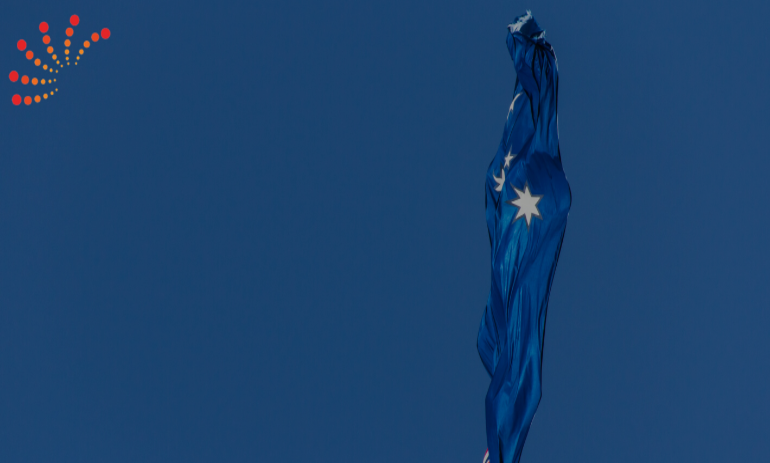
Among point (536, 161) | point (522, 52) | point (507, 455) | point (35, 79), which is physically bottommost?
point (507, 455)

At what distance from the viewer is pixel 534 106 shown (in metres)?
3.89

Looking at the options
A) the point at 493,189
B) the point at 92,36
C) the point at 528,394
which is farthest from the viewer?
the point at 92,36

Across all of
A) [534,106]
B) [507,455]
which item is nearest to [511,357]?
[507,455]

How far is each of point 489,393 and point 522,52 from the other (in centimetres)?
160

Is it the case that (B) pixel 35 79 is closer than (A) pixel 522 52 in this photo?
No

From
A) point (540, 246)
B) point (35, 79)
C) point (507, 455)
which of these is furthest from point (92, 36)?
point (507, 455)

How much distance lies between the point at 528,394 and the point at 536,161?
1.09 metres

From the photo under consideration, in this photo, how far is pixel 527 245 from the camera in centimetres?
386

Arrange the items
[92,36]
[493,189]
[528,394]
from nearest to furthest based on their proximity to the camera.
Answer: [528,394] < [493,189] < [92,36]

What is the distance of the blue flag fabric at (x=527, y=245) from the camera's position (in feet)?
12.4

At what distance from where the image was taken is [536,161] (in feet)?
12.8

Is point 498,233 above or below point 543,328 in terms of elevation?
above

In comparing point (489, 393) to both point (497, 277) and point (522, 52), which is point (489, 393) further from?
point (522, 52)

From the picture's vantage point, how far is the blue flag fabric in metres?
3.79
